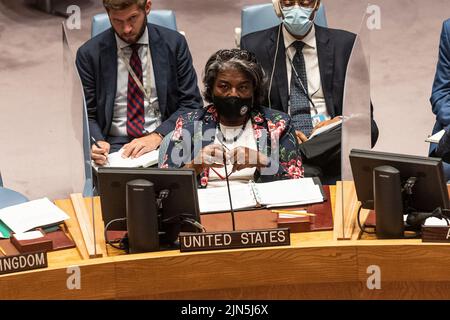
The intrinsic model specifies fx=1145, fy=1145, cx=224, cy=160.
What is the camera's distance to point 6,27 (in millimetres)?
8695

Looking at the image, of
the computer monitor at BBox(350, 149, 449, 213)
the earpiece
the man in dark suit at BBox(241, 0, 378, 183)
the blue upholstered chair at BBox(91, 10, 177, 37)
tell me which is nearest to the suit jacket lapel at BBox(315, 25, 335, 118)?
the man in dark suit at BBox(241, 0, 378, 183)

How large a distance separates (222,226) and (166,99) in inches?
57.9

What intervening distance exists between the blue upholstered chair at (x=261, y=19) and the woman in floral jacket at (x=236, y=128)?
3.32 feet

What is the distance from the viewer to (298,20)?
16.9ft

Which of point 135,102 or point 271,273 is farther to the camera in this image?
point 135,102

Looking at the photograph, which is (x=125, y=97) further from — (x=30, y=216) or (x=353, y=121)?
(x=353, y=121)

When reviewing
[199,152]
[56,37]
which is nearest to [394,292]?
[199,152]

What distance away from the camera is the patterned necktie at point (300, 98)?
16.9 feet

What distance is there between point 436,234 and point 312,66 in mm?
1743

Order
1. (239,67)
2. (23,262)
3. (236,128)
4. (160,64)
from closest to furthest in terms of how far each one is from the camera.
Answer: (23,262) → (239,67) → (236,128) → (160,64)

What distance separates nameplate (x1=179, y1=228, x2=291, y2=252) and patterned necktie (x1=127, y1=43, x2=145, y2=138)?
5.48ft

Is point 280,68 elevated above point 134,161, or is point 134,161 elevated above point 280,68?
point 280,68

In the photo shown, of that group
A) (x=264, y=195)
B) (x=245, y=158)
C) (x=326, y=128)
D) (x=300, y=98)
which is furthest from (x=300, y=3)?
(x=264, y=195)

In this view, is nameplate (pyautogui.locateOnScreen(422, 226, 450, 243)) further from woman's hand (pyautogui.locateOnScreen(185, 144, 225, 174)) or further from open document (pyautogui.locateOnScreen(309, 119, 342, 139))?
open document (pyautogui.locateOnScreen(309, 119, 342, 139))
